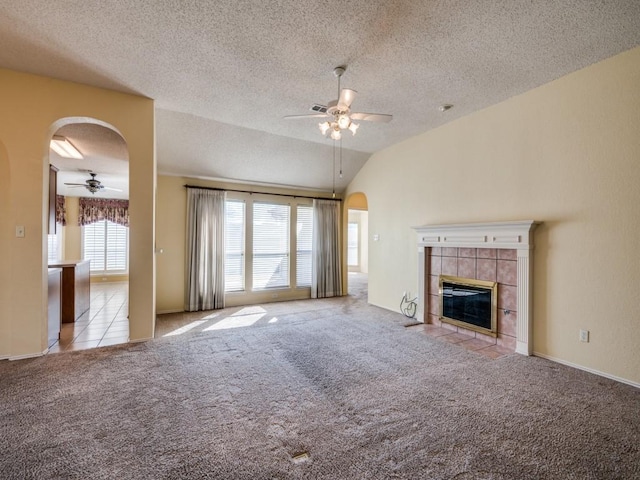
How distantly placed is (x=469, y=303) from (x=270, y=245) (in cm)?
406

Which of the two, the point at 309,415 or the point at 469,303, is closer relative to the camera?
the point at 309,415

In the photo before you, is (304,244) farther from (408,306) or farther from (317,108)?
(317,108)


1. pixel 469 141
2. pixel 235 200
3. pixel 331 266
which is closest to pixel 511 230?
pixel 469 141

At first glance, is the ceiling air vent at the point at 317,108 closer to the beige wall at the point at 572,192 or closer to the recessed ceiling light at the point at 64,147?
the beige wall at the point at 572,192

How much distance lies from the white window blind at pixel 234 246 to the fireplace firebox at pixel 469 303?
3915mm

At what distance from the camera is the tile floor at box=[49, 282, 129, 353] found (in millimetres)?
3793

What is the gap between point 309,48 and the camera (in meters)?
2.79

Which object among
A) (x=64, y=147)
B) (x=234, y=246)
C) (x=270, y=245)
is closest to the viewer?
(x=64, y=147)

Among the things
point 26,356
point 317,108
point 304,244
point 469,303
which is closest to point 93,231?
point 304,244

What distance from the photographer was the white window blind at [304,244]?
6945mm

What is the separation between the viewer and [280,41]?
8.85 ft

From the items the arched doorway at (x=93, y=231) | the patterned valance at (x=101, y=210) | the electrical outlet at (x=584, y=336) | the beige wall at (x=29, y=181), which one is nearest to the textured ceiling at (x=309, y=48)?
the beige wall at (x=29, y=181)

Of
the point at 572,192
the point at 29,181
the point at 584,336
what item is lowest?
the point at 584,336

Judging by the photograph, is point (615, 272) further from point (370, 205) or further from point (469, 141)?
point (370, 205)
